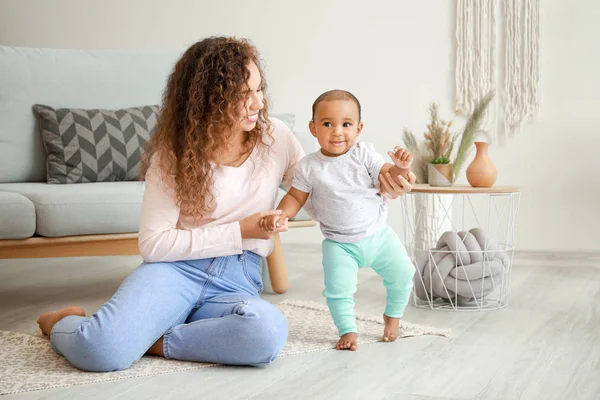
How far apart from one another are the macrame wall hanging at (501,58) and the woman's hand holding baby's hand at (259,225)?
177cm

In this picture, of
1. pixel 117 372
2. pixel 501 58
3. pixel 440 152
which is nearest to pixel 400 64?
pixel 501 58

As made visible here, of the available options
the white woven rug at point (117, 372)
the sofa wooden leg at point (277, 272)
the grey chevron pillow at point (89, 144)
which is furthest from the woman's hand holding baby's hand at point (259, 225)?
the grey chevron pillow at point (89, 144)

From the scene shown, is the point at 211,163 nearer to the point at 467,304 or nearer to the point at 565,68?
the point at 467,304

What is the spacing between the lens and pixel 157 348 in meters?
1.82

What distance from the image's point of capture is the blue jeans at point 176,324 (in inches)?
66.8

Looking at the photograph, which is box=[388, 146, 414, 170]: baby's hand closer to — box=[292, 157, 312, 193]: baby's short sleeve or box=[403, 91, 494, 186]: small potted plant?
box=[292, 157, 312, 193]: baby's short sleeve

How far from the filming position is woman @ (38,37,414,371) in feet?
5.63

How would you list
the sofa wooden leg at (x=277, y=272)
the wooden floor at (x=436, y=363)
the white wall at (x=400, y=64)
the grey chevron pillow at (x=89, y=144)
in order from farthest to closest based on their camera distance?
the white wall at (x=400, y=64) < the grey chevron pillow at (x=89, y=144) < the sofa wooden leg at (x=277, y=272) < the wooden floor at (x=436, y=363)

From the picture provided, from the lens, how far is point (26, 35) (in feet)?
14.6

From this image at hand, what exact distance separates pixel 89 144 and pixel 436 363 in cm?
160

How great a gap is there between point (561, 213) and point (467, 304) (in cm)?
108

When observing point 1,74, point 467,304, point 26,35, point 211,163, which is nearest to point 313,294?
point 467,304

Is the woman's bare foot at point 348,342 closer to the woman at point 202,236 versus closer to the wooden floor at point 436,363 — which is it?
the wooden floor at point 436,363

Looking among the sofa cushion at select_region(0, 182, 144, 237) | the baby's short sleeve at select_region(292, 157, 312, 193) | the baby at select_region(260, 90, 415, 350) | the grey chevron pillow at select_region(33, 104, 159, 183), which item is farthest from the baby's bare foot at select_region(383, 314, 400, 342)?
the grey chevron pillow at select_region(33, 104, 159, 183)
